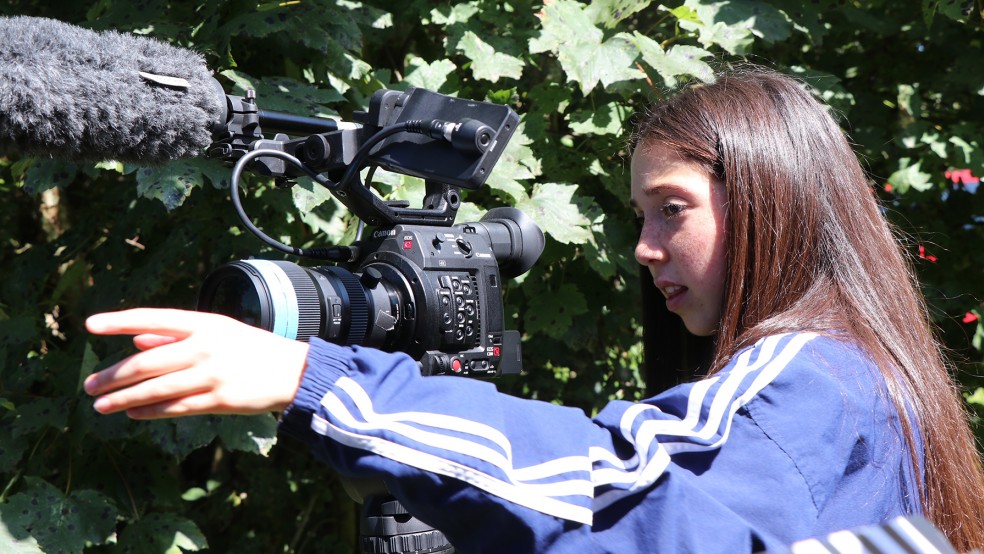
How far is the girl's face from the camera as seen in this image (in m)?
1.40

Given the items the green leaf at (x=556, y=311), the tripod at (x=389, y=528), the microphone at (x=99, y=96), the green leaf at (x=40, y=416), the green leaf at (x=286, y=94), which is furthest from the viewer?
the green leaf at (x=556, y=311)

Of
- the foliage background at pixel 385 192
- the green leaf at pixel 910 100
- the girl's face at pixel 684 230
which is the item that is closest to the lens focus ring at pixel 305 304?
the girl's face at pixel 684 230

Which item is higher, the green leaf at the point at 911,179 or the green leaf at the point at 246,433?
the green leaf at the point at 911,179

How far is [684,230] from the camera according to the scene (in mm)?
1415

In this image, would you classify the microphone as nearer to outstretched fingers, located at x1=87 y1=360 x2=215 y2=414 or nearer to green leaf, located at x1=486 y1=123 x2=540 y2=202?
outstretched fingers, located at x1=87 y1=360 x2=215 y2=414

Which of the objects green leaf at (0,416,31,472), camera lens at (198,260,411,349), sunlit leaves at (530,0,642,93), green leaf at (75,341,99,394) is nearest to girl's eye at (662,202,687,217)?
camera lens at (198,260,411,349)

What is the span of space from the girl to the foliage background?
2.97 ft

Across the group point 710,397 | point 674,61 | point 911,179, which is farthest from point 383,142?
point 911,179

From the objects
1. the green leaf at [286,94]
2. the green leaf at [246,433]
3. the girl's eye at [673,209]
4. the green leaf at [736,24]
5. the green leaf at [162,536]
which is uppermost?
the green leaf at [736,24]

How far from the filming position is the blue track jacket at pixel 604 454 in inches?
35.2

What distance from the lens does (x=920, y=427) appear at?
1228mm

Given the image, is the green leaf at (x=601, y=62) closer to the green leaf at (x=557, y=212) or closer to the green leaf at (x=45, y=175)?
the green leaf at (x=557, y=212)

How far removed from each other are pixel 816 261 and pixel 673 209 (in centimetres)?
22

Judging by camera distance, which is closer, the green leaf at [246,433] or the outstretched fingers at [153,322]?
the outstretched fingers at [153,322]
